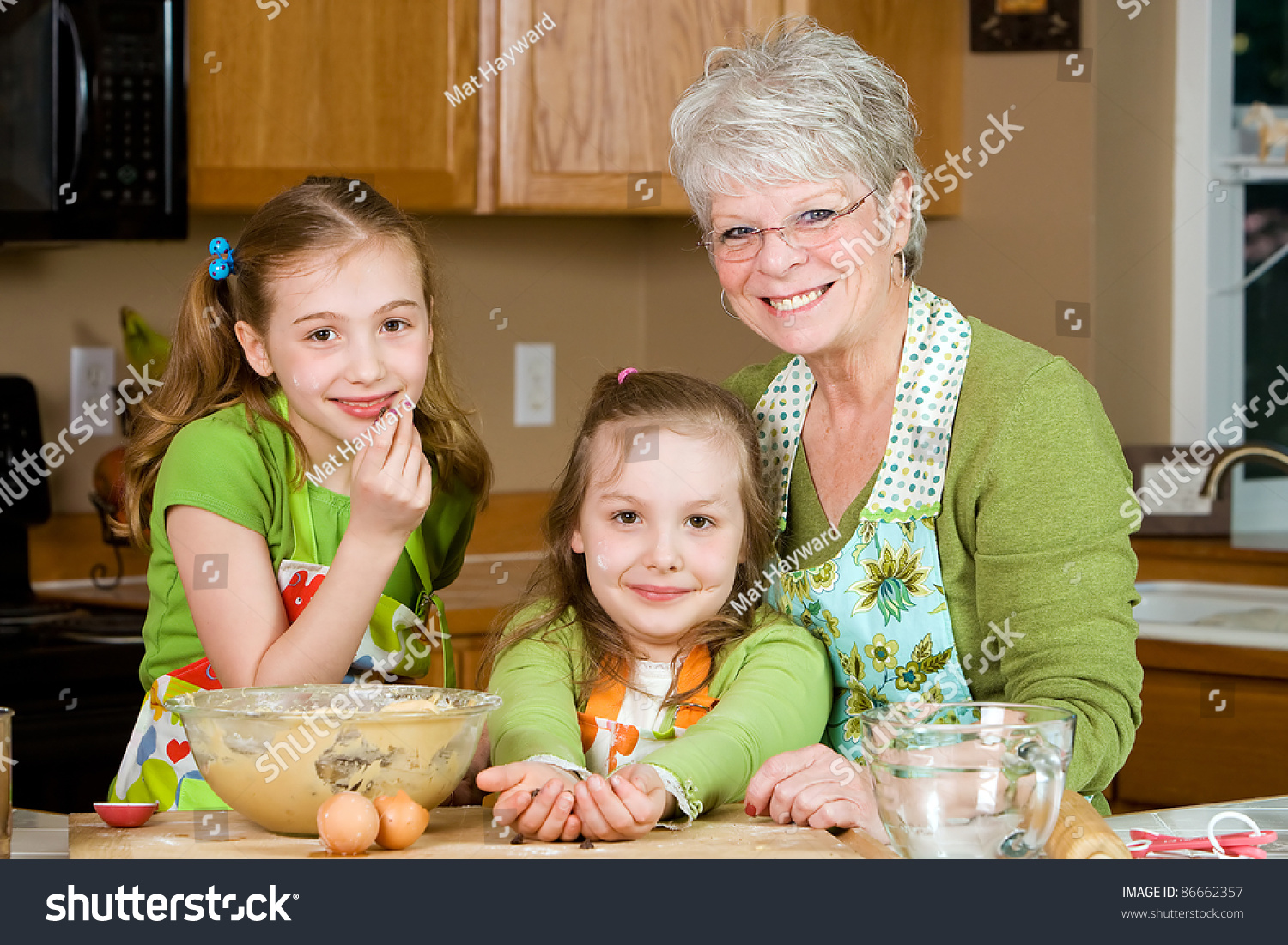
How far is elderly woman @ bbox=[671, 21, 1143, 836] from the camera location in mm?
1240

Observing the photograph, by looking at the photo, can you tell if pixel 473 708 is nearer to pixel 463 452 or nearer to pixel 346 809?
pixel 346 809

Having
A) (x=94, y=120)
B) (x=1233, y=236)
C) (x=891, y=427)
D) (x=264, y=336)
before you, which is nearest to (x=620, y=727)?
(x=891, y=427)

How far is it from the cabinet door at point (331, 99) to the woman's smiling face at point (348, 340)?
1065mm

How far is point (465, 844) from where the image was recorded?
0.95 m

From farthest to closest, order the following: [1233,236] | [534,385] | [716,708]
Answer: [534,385] < [1233,236] < [716,708]

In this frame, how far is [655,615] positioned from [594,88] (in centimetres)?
157

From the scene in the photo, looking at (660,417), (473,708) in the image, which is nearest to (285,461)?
(660,417)

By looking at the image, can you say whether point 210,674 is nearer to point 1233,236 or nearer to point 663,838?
point 663,838

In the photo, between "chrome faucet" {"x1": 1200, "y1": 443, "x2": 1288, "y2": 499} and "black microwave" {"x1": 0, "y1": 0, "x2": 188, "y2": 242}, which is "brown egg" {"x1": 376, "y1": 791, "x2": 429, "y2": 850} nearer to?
"black microwave" {"x1": 0, "y1": 0, "x2": 188, "y2": 242}

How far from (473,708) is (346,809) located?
114mm

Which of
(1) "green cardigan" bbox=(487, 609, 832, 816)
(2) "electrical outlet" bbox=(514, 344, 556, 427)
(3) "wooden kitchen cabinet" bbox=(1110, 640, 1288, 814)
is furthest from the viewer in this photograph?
(2) "electrical outlet" bbox=(514, 344, 556, 427)

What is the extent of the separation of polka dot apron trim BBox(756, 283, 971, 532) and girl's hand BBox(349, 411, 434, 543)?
363 millimetres

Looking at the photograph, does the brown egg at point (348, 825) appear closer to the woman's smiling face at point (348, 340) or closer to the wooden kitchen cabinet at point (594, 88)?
the woman's smiling face at point (348, 340)

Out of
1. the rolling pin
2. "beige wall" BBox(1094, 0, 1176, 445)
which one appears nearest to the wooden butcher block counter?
the rolling pin
